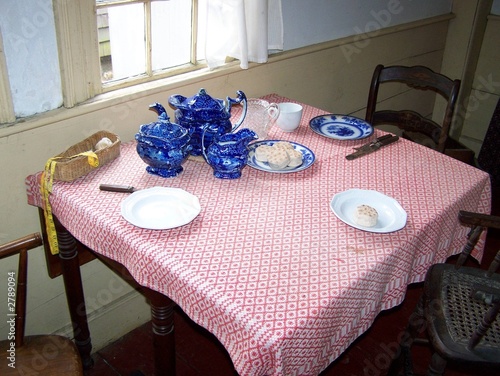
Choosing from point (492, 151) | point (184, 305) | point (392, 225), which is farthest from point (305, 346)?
point (492, 151)

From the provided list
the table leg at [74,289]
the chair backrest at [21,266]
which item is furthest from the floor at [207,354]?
the chair backrest at [21,266]

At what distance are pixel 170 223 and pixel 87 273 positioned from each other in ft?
2.40

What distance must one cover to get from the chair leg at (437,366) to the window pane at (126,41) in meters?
1.31

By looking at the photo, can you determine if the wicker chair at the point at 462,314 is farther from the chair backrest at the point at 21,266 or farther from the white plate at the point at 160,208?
the chair backrest at the point at 21,266

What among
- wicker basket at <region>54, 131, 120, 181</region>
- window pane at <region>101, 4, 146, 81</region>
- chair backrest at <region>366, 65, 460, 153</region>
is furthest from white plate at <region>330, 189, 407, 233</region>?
window pane at <region>101, 4, 146, 81</region>

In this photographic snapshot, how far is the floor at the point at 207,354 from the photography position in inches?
Result: 72.0

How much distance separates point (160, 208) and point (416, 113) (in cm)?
123

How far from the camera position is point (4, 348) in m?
1.30

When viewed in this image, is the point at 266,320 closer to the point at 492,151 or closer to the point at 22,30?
the point at 22,30

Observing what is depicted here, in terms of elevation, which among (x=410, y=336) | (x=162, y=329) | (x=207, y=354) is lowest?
(x=207, y=354)

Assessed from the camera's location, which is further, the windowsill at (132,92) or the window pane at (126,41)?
the window pane at (126,41)

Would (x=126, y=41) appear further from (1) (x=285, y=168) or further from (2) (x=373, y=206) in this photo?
(2) (x=373, y=206)

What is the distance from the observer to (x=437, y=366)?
135cm

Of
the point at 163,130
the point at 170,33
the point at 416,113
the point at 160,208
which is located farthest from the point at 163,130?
the point at 416,113
